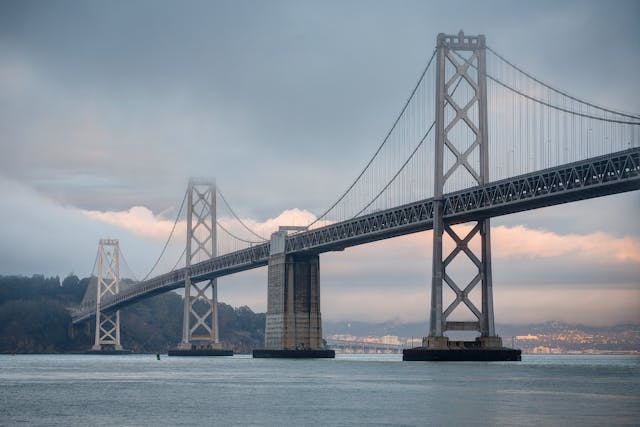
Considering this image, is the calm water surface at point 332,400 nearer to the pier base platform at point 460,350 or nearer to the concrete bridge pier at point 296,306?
the pier base platform at point 460,350

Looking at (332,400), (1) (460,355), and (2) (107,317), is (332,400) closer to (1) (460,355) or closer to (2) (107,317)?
(1) (460,355)

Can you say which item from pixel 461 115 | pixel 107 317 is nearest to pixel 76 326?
pixel 107 317

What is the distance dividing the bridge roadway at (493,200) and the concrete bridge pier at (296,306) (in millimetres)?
1377

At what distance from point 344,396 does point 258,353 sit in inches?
2186

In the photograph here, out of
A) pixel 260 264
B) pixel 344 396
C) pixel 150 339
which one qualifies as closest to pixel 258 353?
pixel 260 264

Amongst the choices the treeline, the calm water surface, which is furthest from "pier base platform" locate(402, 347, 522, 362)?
the treeline

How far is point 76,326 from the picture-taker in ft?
569

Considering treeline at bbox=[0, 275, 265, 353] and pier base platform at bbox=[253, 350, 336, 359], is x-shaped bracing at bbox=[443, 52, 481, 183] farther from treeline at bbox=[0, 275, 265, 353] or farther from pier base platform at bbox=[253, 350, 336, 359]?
treeline at bbox=[0, 275, 265, 353]

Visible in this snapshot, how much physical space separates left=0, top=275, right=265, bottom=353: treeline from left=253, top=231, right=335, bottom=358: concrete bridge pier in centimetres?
8535

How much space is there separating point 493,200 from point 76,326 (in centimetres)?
12040

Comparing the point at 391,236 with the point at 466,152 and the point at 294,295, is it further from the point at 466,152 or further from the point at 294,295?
the point at 294,295

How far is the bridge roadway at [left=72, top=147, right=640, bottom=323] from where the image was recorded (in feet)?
174

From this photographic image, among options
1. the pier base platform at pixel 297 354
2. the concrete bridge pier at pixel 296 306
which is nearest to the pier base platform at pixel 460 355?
the pier base platform at pixel 297 354

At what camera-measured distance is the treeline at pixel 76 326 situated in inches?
6845
